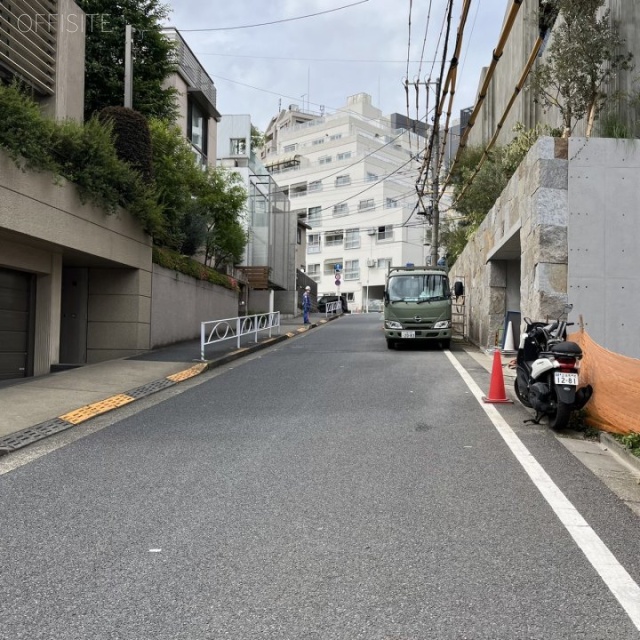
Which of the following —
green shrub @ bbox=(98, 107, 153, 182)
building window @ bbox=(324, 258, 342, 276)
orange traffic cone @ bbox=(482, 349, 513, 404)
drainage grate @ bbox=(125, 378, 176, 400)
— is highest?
building window @ bbox=(324, 258, 342, 276)

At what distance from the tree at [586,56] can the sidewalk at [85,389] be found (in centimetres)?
958

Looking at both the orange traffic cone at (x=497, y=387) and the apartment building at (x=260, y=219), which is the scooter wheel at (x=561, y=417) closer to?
the orange traffic cone at (x=497, y=387)

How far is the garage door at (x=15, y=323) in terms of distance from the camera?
1227 centimetres

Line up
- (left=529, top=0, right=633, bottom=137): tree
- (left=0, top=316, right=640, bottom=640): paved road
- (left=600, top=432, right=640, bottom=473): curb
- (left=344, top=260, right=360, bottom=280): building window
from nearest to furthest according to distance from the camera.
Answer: (left=0, top=316, right=640, bottom=640): paved road, (left=600, top=432, right=640, bottom=473): curb, (left=529, top=0, right=633, bottom=137): tree, (left=344, top=260, right=360, bottom=280): building window

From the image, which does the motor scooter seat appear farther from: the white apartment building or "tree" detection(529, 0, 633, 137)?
the white apartment building

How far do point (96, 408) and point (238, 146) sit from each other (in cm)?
3181

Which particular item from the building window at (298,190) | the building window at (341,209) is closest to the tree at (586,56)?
the building window at (341,209)

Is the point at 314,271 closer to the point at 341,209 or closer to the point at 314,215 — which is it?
the point at 314,215

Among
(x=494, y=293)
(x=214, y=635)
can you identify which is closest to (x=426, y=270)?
(x=494, y=293)

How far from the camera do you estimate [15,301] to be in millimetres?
12625

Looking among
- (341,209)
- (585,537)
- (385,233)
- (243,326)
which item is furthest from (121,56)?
(341,209)

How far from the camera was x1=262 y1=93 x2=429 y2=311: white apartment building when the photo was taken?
64.6 meters

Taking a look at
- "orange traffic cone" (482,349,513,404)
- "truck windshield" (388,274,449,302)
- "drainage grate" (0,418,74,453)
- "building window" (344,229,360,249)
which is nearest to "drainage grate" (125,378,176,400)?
"drainage grate" (0,418,74,453)

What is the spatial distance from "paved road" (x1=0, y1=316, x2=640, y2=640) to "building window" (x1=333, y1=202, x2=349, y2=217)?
6113cm
